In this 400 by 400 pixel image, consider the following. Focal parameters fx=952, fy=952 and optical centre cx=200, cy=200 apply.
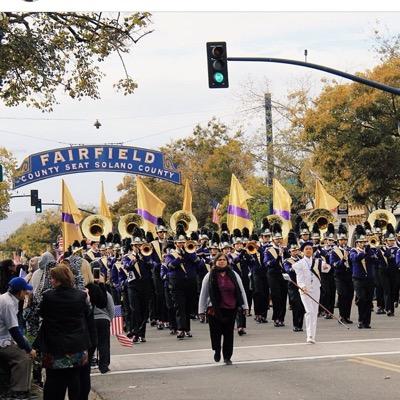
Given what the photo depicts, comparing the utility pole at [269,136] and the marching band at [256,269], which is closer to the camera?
the marching band at [256,269]

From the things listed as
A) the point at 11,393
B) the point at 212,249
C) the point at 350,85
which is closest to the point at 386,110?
the point at 350,85

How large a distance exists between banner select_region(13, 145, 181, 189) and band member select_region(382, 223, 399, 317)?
563 inches

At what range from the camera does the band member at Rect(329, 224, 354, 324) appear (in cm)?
1991

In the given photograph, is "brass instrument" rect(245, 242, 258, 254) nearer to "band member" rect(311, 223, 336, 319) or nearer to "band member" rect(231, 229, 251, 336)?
"band member" rect(231, 229, 251, 336)

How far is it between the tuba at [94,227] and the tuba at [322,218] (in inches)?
214

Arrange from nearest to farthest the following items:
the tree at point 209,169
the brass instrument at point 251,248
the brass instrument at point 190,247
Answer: the brass instrument at point 190,247, the brass instrument at point 251,248, the tree at point 209,169

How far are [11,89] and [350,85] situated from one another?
2369 centimetres

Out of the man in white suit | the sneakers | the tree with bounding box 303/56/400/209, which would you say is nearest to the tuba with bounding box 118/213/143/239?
the man in white suit

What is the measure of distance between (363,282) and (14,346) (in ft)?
31.8

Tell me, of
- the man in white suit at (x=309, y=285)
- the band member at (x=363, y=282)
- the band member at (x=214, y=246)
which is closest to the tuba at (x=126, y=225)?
the band member at (x=214, y=246)

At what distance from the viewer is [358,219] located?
5934 cm

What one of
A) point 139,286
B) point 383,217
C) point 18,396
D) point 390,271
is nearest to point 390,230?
point 390,271

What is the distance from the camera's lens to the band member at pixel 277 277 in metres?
20.3

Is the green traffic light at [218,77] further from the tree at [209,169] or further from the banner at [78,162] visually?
the tree at [209,169]
